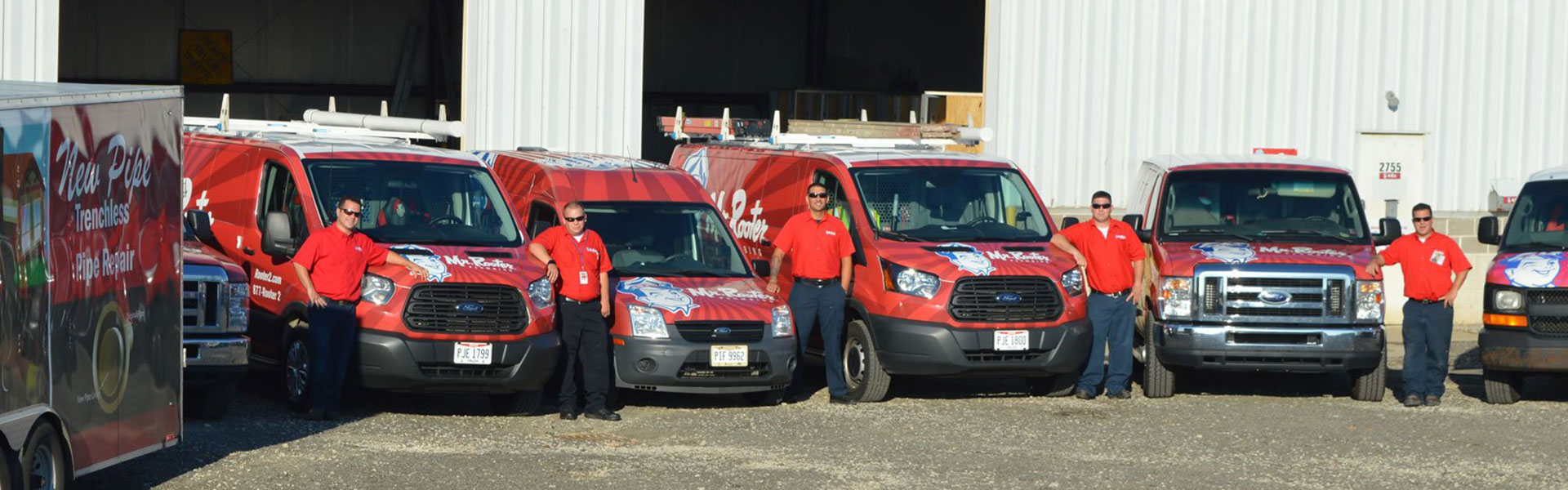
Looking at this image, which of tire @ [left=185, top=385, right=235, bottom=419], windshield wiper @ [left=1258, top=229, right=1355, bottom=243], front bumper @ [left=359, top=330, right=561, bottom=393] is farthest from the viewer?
windshield wiper @ [left=1258, top=229, right=1355, bottom=243]

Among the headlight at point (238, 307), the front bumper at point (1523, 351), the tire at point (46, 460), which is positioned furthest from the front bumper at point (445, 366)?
the front bumper at point (1523, 351)

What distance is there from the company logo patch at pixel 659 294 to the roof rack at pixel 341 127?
10.2ft

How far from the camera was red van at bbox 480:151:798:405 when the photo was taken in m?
13.6

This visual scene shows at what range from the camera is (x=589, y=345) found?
13367mm

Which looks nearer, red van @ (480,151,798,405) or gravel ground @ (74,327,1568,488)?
gravel ground @ (74,327,1568,488)

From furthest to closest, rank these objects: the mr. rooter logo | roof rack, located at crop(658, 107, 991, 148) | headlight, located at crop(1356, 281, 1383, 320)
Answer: roof rack, located at crop(658, 107, 991, 148), headlight, located at crop(1356, 281, 1383, 320), the mr. rooter logo

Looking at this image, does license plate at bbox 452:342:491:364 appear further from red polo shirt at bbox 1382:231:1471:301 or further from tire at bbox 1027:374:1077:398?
red polo shirt at bbox 1382:231:1471:301

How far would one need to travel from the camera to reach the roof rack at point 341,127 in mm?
16734

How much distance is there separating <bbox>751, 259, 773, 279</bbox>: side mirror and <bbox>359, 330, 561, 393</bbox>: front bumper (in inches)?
73.0

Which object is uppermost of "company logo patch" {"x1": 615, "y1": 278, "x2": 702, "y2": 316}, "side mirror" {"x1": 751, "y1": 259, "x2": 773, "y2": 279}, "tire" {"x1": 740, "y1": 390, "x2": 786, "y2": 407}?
"side mirror" {"x1": 751, "y1": 259, "x2": 773, "y2": 279}

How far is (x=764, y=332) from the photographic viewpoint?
13.9 m

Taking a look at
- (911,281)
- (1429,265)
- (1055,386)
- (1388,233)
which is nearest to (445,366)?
(911,281)

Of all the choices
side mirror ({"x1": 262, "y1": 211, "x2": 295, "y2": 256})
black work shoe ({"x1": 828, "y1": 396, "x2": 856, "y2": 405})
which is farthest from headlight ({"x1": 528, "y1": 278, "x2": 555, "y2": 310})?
black work shoe ({"x1": 828, "y1": 396, "x2": 856, "y2": 405})

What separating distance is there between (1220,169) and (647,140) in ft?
61.2
